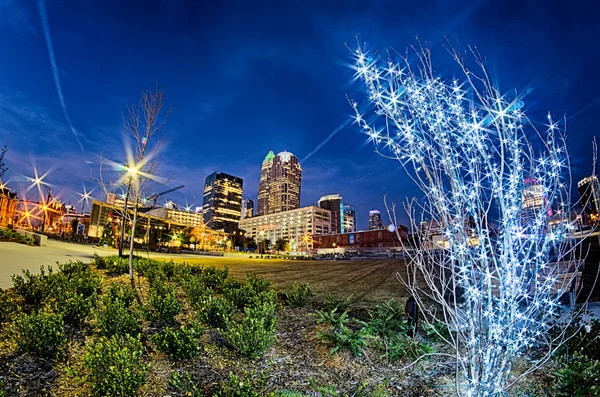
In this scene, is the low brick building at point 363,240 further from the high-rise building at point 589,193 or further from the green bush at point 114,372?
the green bush at point 114,372

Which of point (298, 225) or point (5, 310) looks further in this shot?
point (298, 225)

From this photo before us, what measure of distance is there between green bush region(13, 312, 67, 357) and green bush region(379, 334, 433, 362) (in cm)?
462

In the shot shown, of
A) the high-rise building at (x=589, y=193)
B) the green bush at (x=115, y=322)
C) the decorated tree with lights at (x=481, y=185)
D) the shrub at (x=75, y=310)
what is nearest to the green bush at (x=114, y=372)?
the green bush at (x=115, y=322)

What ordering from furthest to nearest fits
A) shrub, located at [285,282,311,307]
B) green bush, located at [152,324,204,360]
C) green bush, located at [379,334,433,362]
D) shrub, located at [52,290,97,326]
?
1. shrub, located at [285,282,311,307]
2. shrub, located at [52,290,97,326]
3. green bush, located at [379,334,433,362]
4. green bush, located at [152,324,204,360]

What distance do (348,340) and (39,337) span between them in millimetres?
4258

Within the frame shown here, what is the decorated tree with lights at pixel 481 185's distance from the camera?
9.45 ft

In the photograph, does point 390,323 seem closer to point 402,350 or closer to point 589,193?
point 402,350

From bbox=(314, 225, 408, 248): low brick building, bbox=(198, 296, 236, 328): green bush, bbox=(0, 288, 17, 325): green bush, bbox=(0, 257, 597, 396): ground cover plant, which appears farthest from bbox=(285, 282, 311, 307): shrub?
bbox=(314, 225, 408, 248): low brick building

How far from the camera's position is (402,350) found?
179 inches

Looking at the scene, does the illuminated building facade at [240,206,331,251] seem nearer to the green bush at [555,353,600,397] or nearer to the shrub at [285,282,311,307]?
the shrub at [285,282,311,307]

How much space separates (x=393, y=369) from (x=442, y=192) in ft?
9.45

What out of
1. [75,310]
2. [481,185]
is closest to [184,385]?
Result: [75,310]

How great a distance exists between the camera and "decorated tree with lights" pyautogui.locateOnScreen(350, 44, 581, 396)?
9.45 ft

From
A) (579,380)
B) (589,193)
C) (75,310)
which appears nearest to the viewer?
(589,193)
